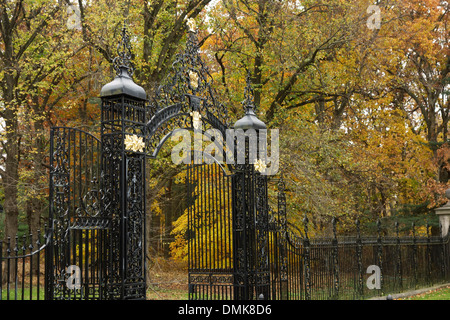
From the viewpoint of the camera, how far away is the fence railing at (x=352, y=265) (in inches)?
442

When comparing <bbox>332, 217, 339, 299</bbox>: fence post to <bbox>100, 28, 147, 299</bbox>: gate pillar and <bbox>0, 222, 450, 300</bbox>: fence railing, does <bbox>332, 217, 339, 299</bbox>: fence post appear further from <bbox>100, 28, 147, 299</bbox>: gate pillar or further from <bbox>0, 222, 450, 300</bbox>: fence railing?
<bbox>100, 28, 147, 299</bbox>: gate pillar

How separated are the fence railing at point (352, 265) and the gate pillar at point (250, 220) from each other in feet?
1.52

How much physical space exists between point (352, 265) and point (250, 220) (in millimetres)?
4204

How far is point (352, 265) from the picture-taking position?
43.6 ft

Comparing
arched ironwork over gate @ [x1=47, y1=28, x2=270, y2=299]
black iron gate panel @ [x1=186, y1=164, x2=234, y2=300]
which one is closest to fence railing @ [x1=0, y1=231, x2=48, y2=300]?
arched ironwork over gate @ [x1=47, y1=28, x2=270, y2=299]

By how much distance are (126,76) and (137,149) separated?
43.6 inches

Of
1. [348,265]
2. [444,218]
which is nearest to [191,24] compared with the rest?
[348,265]

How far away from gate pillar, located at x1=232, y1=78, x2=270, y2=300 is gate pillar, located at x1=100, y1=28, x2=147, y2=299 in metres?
2.50

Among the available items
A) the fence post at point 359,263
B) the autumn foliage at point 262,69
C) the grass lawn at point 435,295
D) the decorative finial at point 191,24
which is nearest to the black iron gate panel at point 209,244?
the decorative finial at point 191,24

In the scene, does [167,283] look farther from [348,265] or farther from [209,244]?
[209,244]

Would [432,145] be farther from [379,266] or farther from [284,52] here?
[379,266]

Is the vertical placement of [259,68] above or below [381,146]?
above
